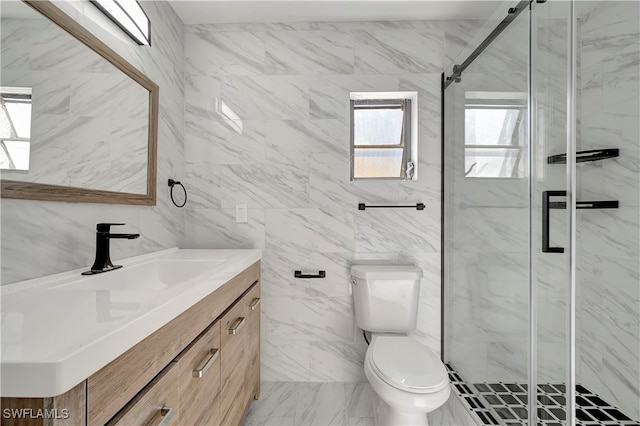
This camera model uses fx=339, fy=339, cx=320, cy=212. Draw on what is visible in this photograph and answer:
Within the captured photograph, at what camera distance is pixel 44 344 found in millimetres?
559

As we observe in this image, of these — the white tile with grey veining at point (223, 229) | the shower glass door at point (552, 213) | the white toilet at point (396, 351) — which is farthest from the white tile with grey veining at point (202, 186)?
the shower glass door at point (552, 213)

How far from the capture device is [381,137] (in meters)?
2.30

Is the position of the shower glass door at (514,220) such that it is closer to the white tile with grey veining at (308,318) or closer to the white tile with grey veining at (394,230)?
the white tile with grey veining at (394,230)

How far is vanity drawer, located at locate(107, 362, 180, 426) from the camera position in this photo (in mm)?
701

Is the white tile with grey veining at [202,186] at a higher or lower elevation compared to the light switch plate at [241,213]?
higher

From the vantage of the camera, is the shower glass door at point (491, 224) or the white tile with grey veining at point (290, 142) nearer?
the shower glass door at point (491, 224)

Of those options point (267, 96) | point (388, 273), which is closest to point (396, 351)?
point (388, 273)

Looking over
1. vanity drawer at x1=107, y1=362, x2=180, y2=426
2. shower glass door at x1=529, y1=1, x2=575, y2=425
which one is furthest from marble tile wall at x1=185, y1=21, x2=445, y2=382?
vanity drawer at x1=107, y1=362, x2=180, y2=426

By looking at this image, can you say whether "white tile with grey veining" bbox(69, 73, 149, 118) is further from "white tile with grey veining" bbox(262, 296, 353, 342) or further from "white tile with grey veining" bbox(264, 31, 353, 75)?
"white tile with grey veining" bbox(262, 296, 353, 342)

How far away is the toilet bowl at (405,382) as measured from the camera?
1393 millimetres

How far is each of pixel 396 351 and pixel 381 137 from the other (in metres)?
1.35

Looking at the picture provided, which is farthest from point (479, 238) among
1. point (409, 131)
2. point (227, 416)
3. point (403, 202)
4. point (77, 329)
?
point (77, 329)

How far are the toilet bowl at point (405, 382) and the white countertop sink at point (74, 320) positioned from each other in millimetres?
821

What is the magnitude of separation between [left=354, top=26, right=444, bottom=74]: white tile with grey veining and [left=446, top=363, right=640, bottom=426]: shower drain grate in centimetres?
184
